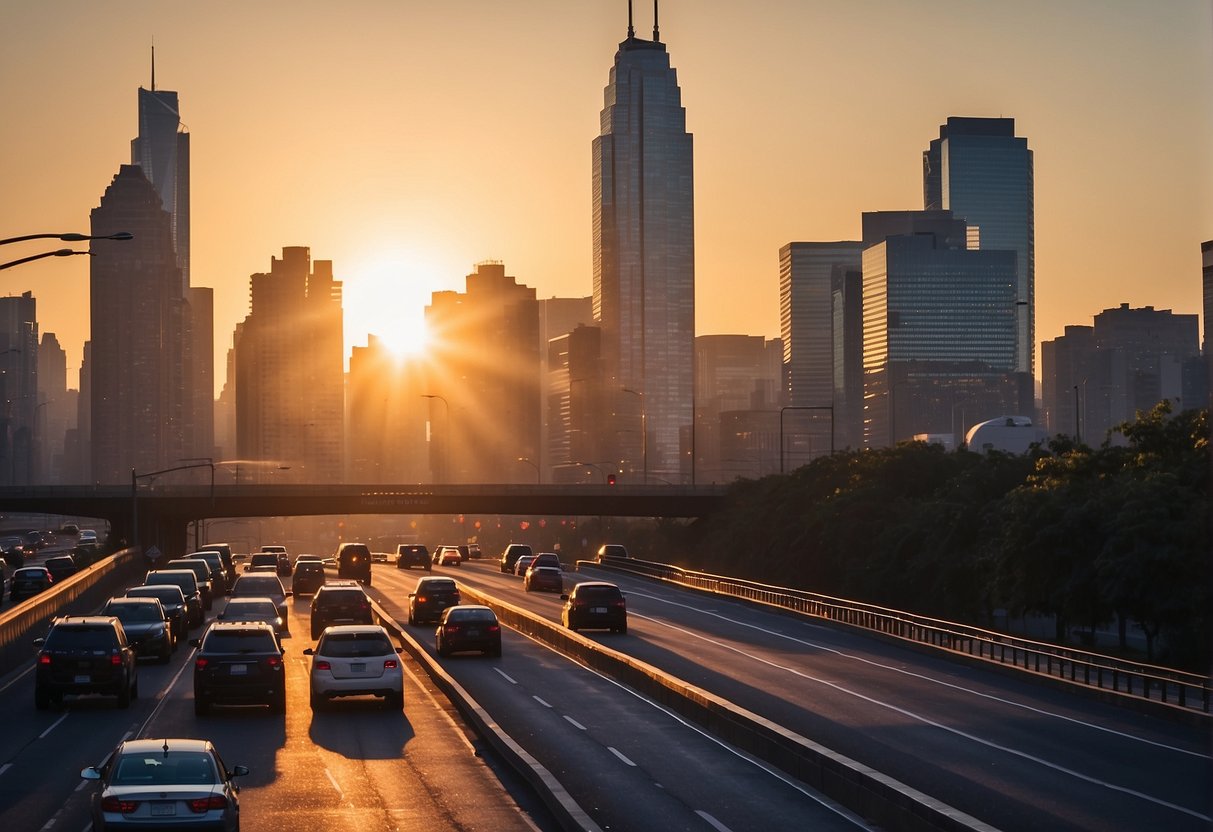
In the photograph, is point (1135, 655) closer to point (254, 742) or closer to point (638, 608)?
point (638, 608)

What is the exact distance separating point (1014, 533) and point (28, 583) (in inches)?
1672

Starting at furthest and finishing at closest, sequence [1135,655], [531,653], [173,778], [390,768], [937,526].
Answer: [937,526] → [1135,655] → [531,653] → [390,768] → [173,778]

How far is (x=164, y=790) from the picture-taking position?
16.8m

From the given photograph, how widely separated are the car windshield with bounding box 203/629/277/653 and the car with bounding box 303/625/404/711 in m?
1.39

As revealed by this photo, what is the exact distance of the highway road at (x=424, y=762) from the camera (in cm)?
2144

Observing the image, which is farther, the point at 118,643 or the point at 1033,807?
the point at 118,643

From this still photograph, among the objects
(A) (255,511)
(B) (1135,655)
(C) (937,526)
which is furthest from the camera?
(A) (255,511)

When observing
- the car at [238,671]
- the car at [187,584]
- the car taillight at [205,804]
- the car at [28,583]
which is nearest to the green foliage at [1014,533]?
the car at [187,584]

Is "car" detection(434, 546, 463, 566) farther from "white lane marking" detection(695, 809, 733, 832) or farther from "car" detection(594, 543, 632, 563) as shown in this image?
Answer: "white lane marking" detection(695, 809, 733, 832)

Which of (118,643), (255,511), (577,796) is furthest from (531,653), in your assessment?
(255,511)

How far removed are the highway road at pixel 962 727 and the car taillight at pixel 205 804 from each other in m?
9.71

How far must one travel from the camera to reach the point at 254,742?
29.0 meters

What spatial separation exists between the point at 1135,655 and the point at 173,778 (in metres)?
46.9

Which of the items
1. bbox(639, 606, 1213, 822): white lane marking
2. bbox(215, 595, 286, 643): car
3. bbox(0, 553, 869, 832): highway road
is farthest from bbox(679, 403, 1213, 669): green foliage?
bbox(215, 595, 286, 643): car
